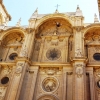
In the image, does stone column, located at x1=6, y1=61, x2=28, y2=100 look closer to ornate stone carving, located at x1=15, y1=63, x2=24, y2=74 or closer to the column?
ornate stone carving, located at x1=15, y1=63, x2=24, y2=74

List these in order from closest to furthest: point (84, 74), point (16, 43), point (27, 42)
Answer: point (84, 74), point (27, 42), point (16, 43)

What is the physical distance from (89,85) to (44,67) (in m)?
4.24

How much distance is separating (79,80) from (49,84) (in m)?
2.78

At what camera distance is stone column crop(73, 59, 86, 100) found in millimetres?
12415

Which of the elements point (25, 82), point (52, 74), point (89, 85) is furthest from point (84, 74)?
point (25, 82)

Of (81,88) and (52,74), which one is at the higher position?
(52,74)

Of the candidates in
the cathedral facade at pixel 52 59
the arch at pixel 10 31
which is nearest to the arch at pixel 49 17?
the cathedral facade at pixel 52 59

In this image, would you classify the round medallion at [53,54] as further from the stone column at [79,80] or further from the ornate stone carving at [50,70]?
the stone column at [79,80]

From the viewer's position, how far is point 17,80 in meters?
14.0

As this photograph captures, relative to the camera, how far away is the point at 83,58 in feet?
47.0

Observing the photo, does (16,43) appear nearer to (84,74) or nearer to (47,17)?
(47,17)

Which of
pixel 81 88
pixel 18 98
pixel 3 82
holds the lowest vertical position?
pixel 18 98

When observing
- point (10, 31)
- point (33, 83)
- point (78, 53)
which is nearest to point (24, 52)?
point (33, 83)

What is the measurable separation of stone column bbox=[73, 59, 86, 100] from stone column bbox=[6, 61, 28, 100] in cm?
425
